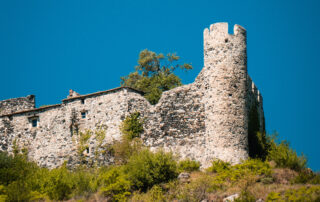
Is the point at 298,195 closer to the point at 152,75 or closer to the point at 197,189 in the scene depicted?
the point at 197,189

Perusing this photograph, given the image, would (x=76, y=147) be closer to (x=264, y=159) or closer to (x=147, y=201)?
(x=147, y=201)

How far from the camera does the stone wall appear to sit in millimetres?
42875

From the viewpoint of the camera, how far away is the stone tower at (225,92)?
1254 inches

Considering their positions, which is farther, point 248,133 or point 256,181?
point 248,133

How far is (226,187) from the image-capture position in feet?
96.3

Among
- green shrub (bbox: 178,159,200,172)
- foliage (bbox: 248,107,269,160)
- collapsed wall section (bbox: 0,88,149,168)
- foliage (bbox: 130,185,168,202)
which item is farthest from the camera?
collapsed wall section (bbox: 0,88,149,168)

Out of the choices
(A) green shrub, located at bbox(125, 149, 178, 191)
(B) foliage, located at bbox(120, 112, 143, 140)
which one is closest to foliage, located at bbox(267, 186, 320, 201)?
(A) green shrub, located at bbox(125, 149, 178, 191)

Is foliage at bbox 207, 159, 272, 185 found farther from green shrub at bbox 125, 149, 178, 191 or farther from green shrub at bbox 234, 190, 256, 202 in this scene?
green shrub at bbox 125, 149, 178, 191

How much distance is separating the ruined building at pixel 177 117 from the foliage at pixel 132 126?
0.32 meters

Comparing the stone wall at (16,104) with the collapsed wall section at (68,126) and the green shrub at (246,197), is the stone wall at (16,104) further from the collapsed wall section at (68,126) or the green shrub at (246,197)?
the green shrub at (246,197)

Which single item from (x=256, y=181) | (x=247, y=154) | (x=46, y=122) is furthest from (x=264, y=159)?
(x=46, y=122)

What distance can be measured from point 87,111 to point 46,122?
340 centimetres

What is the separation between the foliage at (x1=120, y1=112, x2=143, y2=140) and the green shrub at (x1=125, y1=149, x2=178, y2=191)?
12.9 ft

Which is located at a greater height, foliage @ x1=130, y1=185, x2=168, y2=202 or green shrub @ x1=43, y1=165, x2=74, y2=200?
green shrub @ x1=43, y1=165, x2=74, y2=200
